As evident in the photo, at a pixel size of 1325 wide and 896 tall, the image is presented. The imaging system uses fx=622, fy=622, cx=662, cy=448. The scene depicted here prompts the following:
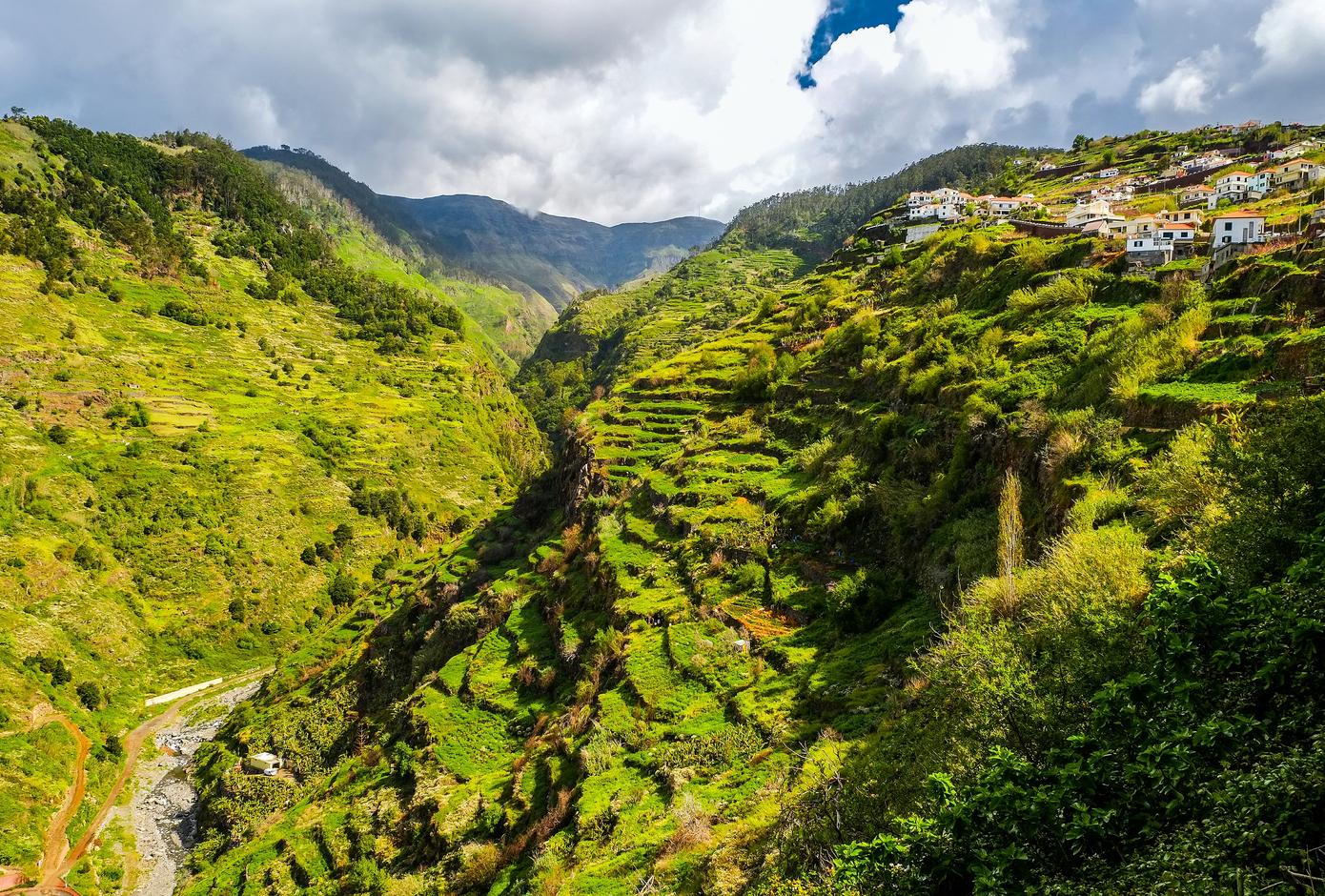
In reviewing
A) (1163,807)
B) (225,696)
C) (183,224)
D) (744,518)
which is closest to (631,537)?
(744,518)

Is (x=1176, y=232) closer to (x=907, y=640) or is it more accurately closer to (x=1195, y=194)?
(x=1195, y=194)

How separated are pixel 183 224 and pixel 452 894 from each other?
Result: 199 meters

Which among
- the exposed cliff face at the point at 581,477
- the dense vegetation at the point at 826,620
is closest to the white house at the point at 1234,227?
the dense vegetation at the point at 826,620

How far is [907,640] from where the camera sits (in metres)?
19.9

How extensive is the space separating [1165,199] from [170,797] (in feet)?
416

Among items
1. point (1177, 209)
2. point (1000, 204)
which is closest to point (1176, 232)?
point (1177, 209)

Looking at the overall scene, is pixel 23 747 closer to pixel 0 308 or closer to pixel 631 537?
pixel 631 537

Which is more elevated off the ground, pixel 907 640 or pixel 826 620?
pixel 907 640

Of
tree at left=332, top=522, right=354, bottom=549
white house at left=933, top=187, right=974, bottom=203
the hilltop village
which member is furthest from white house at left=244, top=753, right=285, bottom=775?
white house at left=933, top=187, right=974, bottom=203

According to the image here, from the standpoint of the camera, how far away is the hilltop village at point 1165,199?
36.6 metres

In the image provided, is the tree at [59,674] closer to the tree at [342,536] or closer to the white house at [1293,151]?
the tree at [342,536]

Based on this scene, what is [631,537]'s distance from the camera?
36.9 m

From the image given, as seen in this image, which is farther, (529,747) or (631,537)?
(631,537)

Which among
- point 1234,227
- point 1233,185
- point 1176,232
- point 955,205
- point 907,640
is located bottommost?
point 907,640
